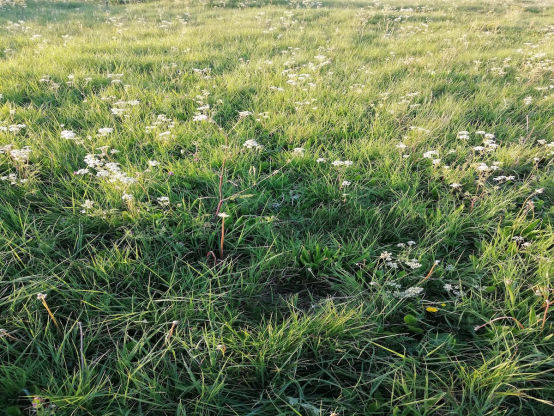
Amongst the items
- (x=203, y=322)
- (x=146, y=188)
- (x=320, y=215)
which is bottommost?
(x=203, y=322)

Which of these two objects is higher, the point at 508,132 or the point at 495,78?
the point at 495,78

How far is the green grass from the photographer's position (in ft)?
5.39

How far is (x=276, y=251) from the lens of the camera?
2355mm

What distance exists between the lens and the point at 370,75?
5.24 metres

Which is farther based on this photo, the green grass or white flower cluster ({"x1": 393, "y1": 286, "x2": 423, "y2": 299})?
white flower cluster ({"x1": 393, "y1": 286, "x2": 423, "y2": 299})

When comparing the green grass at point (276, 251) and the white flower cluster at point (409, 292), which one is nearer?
the green grass at point (276, 251)

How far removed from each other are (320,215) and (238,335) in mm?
1242

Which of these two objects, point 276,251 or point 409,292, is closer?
point 409,292

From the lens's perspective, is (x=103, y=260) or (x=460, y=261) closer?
(x=103, y=260)

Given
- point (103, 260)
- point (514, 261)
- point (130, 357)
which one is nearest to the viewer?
point (130, 357)

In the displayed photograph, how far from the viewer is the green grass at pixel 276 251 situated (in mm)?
1644

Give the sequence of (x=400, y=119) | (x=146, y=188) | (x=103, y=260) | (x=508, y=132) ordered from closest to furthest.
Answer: (x=103, y=260) < (x=146, y=188) < (x=508, y=132) < (x=400, y=119)

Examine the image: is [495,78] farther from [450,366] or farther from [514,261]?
[450,366]

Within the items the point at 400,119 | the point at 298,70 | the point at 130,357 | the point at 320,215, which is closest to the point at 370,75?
the point at 298,70
